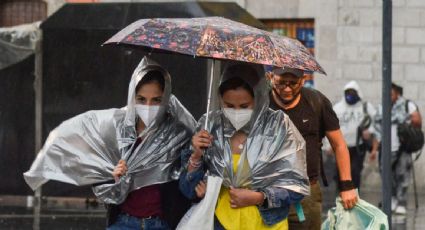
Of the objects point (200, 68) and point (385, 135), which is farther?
point (200, 68)

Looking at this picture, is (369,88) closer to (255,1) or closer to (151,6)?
(255,1)

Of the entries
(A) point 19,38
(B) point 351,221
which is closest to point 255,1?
(A) point 19,38

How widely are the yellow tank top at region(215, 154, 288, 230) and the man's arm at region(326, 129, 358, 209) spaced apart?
1125 mm

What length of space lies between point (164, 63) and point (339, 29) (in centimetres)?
607

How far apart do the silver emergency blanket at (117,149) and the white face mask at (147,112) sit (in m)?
0.02

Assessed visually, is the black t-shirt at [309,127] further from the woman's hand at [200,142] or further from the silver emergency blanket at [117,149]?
the woman's hand at [200,142]

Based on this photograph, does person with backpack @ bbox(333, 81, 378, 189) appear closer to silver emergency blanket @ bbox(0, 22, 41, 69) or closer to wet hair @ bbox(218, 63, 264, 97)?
silver emergency blanket @ bbox(0, 22, 41, 69)

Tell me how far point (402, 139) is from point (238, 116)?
10.0 meters

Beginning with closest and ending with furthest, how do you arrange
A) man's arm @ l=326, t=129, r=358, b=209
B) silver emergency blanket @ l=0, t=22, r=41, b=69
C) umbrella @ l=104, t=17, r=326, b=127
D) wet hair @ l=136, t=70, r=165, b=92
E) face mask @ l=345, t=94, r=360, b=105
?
umbrella @ l=104, t=17, r=326, b=127 < wet hair @ l=136, t=70, r=165, b=92 < man's arm @ l=326, t=129, r=358, b=209 < silver emergency blanket @ l=0, t=22, r=41, b=69 < face mask @ l=345, t=94, r=360, b=105

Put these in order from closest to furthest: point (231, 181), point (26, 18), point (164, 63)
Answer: point (231, 181), point (164, 63), point (26, 18)

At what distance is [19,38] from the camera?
1617 cm

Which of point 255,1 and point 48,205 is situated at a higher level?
point 255,1

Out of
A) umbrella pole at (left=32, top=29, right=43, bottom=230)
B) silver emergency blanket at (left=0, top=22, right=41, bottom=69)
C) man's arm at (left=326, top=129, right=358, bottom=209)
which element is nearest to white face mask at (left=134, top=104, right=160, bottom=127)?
man's arm at (left=326, top=129, right=358, bottom=209)

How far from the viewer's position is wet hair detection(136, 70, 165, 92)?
258 inches
